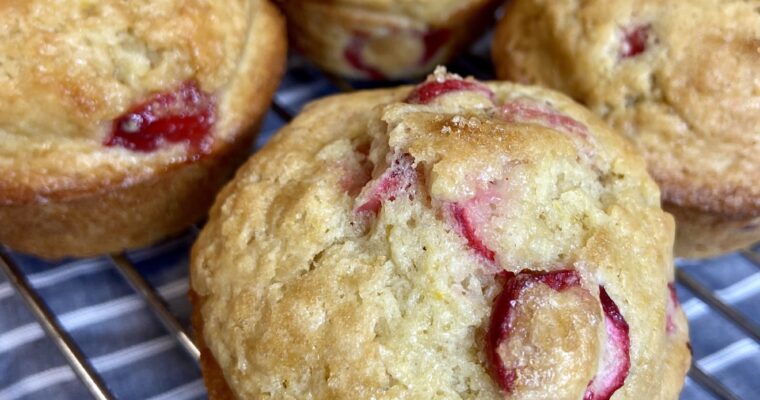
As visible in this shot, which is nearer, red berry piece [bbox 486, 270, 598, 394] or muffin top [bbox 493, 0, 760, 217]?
red berry piece [bbox 486, 270, 598, 394]

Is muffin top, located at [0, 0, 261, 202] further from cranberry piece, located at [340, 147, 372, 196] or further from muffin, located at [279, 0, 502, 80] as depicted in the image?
Answer: muffin, located at [279, 0, 502, 80]

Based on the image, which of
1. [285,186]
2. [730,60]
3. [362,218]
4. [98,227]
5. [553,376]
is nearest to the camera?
[553,376]

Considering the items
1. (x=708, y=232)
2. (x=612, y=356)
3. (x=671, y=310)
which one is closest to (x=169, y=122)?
(x=612, y=356)

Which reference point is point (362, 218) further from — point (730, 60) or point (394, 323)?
point (730, 60)

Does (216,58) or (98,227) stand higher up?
(216,58)

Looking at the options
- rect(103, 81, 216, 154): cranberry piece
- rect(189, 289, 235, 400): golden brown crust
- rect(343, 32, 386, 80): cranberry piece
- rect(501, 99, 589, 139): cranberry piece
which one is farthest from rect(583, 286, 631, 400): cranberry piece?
rect(343, 32, 386, 80): cranberry piece

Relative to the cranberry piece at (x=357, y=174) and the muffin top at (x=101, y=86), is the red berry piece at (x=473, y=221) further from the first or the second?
the muffin top at (x=101, y=86)

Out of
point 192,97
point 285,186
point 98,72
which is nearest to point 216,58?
point 192,97
